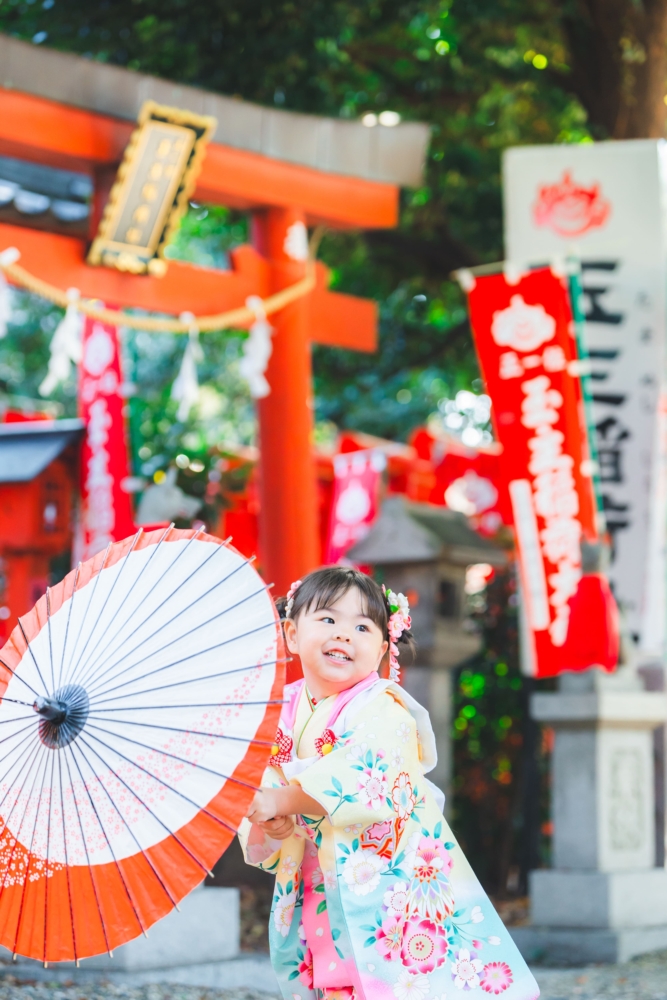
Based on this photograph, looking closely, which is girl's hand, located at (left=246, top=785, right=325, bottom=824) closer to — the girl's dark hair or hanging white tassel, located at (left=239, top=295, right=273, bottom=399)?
the girl's dark hair

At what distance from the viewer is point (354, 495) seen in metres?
10.9

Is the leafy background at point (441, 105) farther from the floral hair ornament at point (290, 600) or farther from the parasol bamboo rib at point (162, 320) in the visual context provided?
the floral hair ornament at point (290, 600)

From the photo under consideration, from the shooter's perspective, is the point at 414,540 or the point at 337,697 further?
the point at 414,540

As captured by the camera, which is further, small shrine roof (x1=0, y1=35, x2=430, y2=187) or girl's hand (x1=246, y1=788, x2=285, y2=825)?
small shrine roof (x1=0, y1=35, x2=430, y2=187)

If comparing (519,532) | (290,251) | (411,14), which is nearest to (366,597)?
(519,532)

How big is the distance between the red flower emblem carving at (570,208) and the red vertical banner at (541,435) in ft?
1.88

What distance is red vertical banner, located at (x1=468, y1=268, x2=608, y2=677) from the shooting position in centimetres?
647

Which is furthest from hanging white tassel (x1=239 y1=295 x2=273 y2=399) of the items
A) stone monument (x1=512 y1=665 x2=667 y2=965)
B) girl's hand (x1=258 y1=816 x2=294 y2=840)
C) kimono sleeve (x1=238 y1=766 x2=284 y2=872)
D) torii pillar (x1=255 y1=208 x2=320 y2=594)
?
girl's hand (x1=258 y1=816 x2=294 y2=840)

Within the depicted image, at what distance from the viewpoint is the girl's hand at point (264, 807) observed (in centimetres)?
236

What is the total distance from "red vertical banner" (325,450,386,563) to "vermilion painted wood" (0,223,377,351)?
2.27 m

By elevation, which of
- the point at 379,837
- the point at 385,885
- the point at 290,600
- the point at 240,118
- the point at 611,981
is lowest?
the point at 611,981

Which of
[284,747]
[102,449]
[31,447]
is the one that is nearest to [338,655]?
[284,747]

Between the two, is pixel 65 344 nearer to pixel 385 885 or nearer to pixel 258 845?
pixel 258 845

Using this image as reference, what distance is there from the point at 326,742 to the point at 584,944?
13.5 feet
